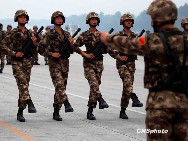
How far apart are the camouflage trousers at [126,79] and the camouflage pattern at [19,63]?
1965 millimetres

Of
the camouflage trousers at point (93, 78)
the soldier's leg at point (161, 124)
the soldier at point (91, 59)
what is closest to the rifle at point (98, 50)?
the soldier at point (91, 59)

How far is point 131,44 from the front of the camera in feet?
16.4

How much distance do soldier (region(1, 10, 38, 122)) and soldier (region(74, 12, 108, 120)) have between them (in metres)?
1.03

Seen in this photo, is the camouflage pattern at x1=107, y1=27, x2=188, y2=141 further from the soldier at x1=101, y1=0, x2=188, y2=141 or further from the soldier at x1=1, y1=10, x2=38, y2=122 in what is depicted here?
the soldier at x1=1, y1=10, x2=38, y2=122

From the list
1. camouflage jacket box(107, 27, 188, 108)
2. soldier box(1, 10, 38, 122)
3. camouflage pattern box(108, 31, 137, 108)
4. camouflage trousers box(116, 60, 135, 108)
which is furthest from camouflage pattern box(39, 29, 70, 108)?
camouflage jacket box(107, 27, 188, 108)

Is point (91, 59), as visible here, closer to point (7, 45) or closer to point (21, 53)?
point (21, 53)

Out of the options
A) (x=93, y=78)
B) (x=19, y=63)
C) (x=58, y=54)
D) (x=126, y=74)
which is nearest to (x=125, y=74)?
(x=126, y=74)

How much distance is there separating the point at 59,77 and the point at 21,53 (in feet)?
2.97

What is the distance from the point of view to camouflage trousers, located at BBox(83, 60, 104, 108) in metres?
10.8

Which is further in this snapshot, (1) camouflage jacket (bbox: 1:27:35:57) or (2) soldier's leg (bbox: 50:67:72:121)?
(2) soldier's leg (bbox: 50:67:72:121)

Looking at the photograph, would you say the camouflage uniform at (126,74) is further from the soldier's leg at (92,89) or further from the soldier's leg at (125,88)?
the soldier's leg at (92,89)

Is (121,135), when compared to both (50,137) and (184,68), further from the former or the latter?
(184,68)

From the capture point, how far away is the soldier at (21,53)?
33.8 ft

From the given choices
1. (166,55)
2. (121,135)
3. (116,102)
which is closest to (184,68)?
(166,55)
